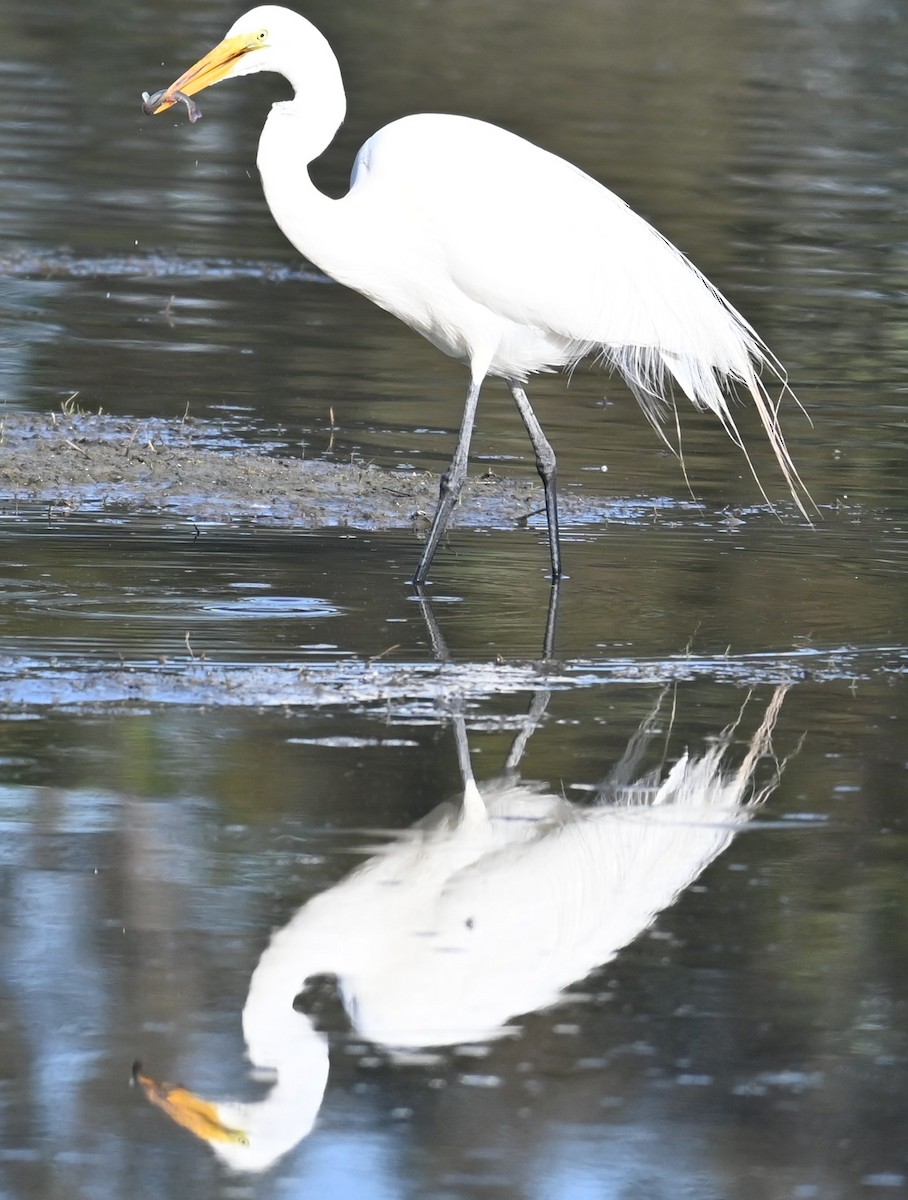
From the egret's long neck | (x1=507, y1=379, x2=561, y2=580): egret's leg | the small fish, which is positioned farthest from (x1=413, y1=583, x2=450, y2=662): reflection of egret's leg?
the small fish

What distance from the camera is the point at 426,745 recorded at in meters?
5.70

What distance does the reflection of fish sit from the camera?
3969mm

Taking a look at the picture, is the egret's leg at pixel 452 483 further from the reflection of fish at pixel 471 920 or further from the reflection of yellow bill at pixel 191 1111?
the reflection of yellow bill at pixel 191 1111

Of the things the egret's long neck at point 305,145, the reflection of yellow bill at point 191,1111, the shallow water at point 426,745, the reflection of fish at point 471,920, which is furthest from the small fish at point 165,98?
the reflection of yellow bill at point 191,1111

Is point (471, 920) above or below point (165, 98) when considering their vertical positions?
below

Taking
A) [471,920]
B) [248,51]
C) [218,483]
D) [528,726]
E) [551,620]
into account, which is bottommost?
[218,483]

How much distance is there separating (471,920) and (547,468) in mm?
3549

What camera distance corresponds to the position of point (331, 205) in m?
7.51

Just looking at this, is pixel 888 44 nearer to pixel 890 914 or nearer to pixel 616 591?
pixel 616 591

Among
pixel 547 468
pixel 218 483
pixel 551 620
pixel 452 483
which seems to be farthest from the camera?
pixel 218 483

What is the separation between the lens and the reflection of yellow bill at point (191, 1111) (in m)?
3.73

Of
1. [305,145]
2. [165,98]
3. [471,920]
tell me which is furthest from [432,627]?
[471,920]

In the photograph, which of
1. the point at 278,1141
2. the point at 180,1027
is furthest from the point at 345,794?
the point at 278,1141

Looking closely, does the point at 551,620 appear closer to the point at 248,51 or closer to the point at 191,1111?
the point at 248,51
